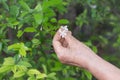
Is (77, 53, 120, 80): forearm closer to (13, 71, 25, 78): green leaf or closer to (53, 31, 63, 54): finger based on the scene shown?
(53, 31, 63, 54): finger

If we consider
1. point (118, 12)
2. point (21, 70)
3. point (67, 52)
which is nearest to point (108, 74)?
point (67, 52)

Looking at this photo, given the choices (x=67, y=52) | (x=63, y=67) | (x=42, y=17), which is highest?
(x=42, y=17)

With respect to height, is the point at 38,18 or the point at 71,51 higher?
the point at 38,18

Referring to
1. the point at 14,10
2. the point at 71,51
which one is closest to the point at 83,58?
the point at 71,51

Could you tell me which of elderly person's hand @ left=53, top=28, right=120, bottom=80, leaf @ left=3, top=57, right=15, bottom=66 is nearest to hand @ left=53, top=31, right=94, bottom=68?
elderly person's hand @ left=53, top=28, right=120, bottom=80

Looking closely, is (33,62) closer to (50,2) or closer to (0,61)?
(0,61)

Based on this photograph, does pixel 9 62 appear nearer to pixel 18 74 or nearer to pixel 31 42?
pixel 18 74

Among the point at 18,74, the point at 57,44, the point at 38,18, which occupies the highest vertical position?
the point at 38,18

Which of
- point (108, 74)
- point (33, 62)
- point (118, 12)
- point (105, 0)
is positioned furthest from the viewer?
point (118, 12)

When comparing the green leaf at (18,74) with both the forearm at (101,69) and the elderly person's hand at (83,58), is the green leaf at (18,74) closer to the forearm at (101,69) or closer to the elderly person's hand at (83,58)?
the elderly person's hand at (83,58)
